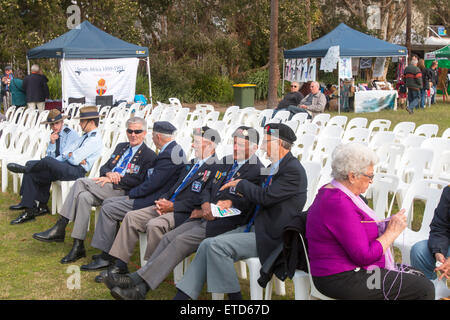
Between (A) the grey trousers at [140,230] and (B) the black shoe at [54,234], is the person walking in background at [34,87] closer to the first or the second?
(B) the black shoe at [54,234]

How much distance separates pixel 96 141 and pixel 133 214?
6.44ft

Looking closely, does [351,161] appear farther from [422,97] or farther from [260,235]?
[422,97]

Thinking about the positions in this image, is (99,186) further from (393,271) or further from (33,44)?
(33,44)

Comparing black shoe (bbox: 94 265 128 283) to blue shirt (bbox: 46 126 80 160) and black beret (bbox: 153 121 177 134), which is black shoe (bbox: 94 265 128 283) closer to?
black beret (bbox: 153 121 177 134)

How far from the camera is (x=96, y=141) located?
6.50 meters

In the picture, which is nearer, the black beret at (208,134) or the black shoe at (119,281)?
the black shoe at (119,281)

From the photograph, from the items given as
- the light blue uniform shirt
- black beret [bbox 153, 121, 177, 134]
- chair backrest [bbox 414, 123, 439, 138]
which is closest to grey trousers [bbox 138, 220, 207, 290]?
black beret [bbox 153, 121, 177, 134]

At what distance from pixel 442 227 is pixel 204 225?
1733 mm

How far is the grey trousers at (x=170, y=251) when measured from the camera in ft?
13.4

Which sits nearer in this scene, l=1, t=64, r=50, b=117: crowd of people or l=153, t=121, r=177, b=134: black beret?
l=153, t=121, r=177, b=134: black beret

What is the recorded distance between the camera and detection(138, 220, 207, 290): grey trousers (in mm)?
A: 4078

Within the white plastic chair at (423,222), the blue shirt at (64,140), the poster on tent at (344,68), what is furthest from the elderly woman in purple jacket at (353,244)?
the poster on tent at (344,68)

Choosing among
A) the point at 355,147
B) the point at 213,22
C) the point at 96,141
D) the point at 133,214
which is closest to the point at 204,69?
the point at 213,22

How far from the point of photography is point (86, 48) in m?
14.8
